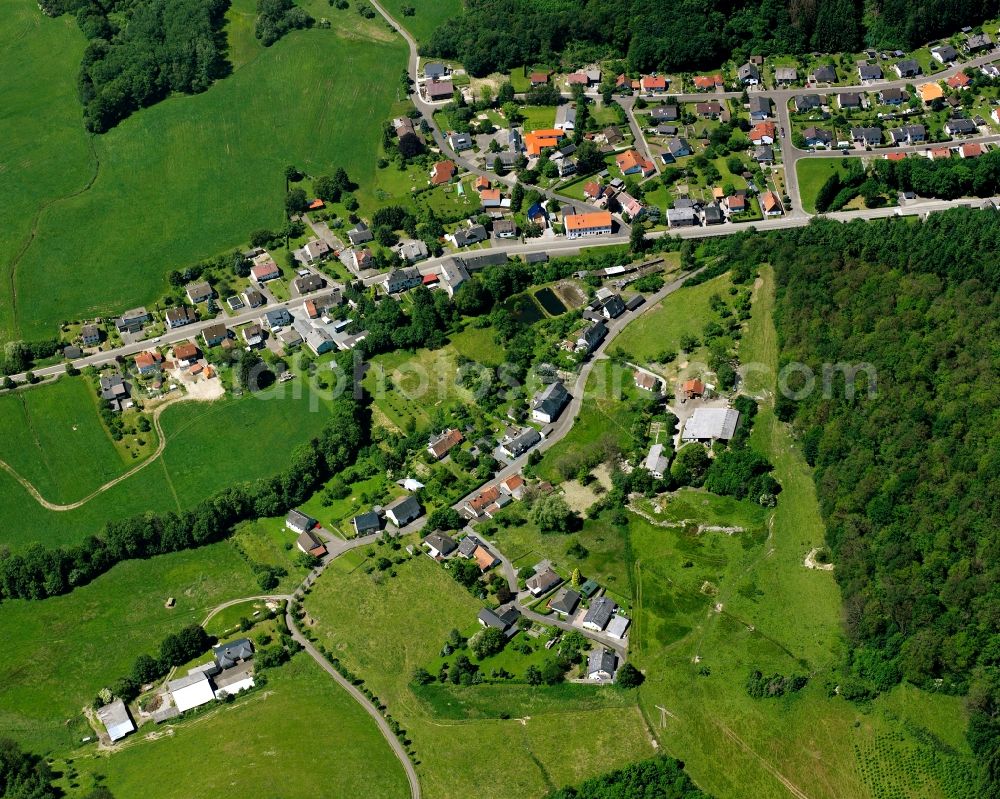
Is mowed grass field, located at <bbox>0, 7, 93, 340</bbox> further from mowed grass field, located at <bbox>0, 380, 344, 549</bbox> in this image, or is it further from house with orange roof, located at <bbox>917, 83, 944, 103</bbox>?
house with orange roof, located at <bbox>917, 83, 944, 103</bbox>

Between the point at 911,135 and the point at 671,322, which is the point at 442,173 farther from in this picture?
the point at 911,135

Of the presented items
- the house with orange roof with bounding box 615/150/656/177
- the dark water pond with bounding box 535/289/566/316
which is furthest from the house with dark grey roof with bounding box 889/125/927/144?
the dark water pond with bounding box 535/289/566/316

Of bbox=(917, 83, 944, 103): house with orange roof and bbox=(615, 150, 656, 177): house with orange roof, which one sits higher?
bbox=(917, 83, 944, 103): house with orange roof

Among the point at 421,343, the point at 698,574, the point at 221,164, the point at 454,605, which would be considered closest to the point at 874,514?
the point at 698,574

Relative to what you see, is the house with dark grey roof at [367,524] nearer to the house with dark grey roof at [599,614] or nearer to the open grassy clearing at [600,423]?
the open grassy clearing at [600,423]

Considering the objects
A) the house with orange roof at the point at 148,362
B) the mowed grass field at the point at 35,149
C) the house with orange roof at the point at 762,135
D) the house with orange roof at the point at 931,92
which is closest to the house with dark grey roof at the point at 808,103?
the house with orange roof at the point at 762,135
